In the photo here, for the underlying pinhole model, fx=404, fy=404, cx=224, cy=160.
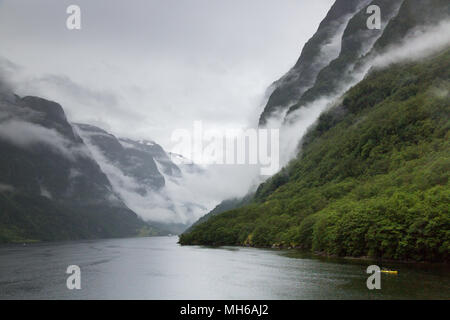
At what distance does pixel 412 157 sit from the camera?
189250 millimetres

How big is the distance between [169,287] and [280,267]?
124 ft

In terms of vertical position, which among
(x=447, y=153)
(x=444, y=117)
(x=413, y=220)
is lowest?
(x=413, y=220)
